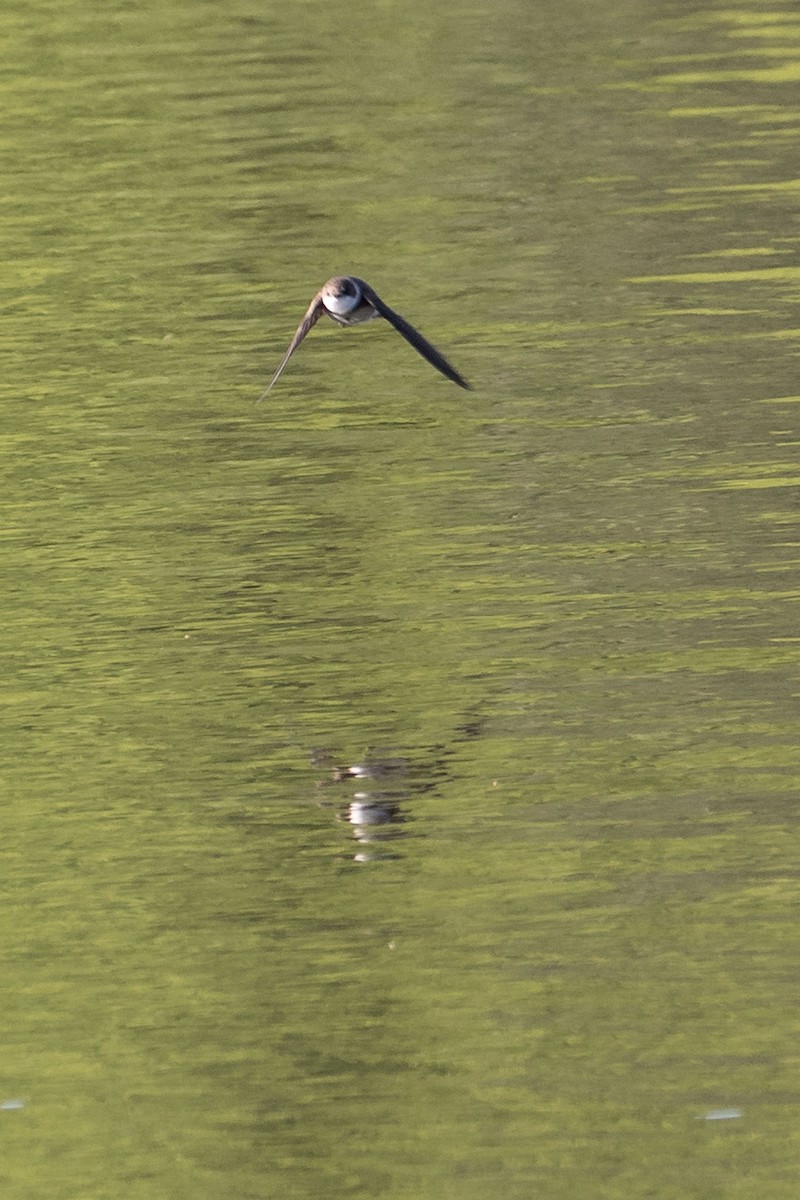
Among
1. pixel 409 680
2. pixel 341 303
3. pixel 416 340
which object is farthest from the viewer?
pixel 341 303

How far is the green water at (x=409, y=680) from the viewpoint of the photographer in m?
7.44

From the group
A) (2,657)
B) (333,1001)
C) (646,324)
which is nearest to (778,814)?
(333,1001)

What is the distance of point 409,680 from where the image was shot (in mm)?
10367

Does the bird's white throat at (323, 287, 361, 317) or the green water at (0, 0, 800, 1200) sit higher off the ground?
the bird's white throat at (323, 287, 361, 317)

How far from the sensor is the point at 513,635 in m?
10.7

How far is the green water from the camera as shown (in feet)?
24.4

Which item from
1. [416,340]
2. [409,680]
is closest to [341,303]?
[416,340]

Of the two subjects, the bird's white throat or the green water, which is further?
the bird's white throat

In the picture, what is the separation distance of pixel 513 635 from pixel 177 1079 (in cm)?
348

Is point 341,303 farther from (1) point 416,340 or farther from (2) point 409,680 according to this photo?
(2) point 409,680

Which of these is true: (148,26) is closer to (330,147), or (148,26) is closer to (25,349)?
(330,147)

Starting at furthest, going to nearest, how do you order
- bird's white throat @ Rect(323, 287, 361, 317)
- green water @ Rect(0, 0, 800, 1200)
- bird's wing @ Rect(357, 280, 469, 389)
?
bird's white throat @ Rect(323, 287, 361, 317) → bird's wing @ Rect(357, 280, 469, 389) → green water @ Rect(0, 0, 800, 1200)

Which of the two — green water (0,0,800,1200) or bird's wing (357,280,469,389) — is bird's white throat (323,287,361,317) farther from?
green water (0,0,800,1200)

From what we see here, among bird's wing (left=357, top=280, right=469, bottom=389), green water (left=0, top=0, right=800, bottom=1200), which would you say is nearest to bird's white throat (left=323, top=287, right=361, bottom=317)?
bird's wing (left=357, top=280, right=469, bottom=389)
